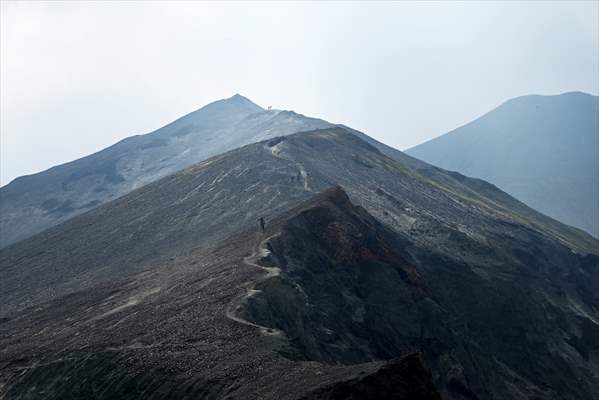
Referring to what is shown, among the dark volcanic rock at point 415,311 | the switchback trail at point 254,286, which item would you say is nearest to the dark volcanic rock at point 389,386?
the dark volcanic rock at point 415,311

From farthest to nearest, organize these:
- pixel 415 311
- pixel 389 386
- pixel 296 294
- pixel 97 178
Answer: pixel 97 178 < pixel 415 311 < pixel 296 294 < pixel 389 386

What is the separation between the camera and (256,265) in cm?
5031

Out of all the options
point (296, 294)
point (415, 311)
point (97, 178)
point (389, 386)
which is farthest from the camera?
point (97, 178)

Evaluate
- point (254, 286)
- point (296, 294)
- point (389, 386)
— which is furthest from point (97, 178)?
point (389, 386)

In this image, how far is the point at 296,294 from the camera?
45.5 meters

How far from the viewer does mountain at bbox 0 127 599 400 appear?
35.4 m

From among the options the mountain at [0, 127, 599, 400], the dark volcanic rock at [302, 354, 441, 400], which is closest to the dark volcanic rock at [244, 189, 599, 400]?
the mountain at [0, 127, 599, 400]

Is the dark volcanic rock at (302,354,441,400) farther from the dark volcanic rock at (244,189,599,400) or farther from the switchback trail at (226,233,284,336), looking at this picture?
the switchback trail at (226,233,284,336)

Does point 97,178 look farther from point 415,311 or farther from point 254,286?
point 254,286

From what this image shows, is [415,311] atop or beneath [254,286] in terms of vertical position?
beneath

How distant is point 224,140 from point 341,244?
13767 cm

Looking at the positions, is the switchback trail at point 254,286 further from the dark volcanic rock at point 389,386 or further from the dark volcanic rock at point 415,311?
the dark volcanic rock at point 389,386

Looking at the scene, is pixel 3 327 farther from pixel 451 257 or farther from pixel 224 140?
pixel 224 140

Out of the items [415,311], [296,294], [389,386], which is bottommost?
[415,311]
